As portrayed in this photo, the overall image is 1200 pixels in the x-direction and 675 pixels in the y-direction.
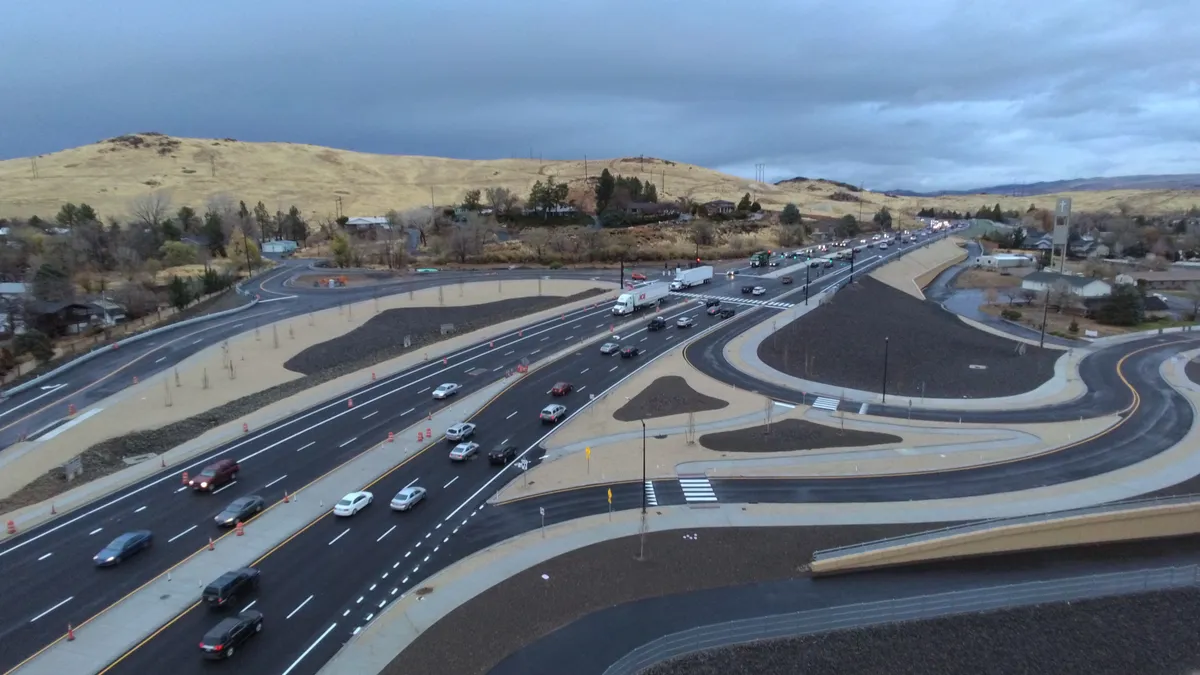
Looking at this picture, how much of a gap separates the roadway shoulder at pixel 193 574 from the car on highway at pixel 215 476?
389 centimetres

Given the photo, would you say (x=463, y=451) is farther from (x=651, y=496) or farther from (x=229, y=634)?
(x=229, y=634)

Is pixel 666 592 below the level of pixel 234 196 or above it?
below

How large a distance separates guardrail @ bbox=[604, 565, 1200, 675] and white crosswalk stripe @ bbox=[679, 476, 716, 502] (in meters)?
9.10

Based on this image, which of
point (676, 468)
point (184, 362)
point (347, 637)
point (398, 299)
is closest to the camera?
point (347, 637)

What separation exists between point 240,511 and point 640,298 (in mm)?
→ 49722

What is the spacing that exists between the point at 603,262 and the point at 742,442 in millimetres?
72195

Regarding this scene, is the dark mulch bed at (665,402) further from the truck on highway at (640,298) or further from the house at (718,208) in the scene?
the house at (718,208)

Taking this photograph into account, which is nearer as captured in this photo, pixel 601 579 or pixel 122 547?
pixel 601 579

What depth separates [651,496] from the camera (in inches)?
1305

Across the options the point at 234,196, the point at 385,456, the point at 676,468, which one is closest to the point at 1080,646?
the point at 676,468

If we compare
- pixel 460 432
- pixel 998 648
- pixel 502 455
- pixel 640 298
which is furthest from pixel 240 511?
pixel 640 298

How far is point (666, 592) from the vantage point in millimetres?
25500

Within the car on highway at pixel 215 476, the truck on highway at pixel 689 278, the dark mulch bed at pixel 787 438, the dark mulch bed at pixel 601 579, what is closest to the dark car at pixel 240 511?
the car on highway at pixel 215 476

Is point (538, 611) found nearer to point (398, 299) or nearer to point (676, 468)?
point (676, 468)
